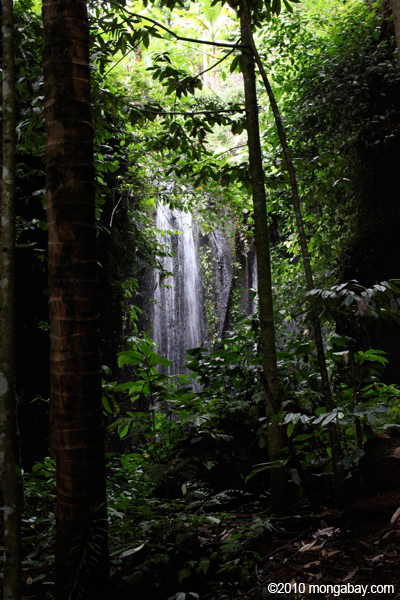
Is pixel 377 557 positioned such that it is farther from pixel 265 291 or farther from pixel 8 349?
pixel 8 349

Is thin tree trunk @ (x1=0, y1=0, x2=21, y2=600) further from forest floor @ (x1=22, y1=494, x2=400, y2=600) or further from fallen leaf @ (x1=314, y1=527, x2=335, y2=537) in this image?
fallen leaf @ (x1=314, y1=527, x2=335, y2=537)

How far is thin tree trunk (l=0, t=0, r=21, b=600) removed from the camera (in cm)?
173

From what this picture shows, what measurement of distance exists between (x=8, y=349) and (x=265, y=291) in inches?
65.3

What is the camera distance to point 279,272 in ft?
29.5

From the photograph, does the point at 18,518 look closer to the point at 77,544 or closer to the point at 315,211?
the point at 77,544

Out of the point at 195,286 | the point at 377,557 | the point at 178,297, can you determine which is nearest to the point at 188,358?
the point at 377,557

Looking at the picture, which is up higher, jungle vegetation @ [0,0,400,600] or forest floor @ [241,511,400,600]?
jungle vegetation @ [0,0,400,600]

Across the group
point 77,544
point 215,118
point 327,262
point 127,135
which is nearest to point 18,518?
point 77,544

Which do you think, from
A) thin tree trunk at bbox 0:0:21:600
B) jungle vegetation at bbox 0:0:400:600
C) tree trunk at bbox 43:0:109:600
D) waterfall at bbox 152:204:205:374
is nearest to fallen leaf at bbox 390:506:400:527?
jungle vegetation at bbox 0:0:400:600

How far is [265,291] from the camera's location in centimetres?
304

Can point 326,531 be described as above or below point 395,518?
below

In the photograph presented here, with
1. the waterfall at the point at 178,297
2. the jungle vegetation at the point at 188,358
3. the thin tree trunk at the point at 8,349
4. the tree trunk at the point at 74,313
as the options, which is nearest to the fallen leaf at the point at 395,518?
the jungle vegetation at the point at 188,358

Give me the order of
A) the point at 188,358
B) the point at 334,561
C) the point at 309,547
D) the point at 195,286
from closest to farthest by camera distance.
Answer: the point at 334,561 < the point at 309,547 < the point at 188,358 < the point at 195,286

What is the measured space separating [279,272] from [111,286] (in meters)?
3.34
